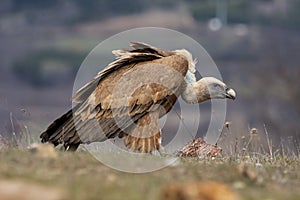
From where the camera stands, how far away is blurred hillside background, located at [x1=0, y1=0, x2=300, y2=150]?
51875mm

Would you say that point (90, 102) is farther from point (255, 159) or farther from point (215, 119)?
point (215, 119)

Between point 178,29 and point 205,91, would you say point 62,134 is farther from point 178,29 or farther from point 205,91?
point 178,29

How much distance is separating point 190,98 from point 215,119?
8.11 ft

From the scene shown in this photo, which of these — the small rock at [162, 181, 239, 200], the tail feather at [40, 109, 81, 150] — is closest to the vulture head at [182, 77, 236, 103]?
the tail feather at [40, 109, 81, 150]

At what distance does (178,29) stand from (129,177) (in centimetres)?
5774

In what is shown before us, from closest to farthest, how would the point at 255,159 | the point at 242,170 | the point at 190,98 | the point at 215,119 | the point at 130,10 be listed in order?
the point at 242,170, the point at 255,159, the point at 190,98, the point at 215,119, the point at 130,10

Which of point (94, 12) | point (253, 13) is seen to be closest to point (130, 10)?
point (94, 12)

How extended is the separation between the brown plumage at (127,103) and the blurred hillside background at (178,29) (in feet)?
86.4

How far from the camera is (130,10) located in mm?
79438

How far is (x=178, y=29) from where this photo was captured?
66.4 metres

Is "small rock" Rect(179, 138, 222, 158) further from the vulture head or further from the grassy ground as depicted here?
the grassy ground

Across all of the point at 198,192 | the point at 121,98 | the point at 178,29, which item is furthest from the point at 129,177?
the point at 178,29

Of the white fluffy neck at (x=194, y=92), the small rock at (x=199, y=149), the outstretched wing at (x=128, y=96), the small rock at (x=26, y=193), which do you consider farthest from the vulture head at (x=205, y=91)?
the small rock at (x=26, y=193)

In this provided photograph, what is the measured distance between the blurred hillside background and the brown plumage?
26.3 meters
